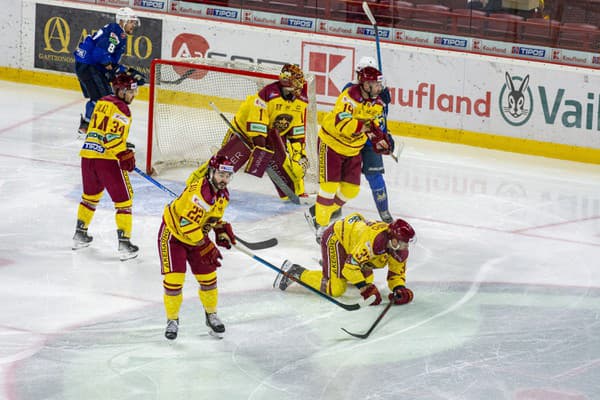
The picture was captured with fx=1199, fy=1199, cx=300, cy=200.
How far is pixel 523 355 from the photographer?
19.9ft

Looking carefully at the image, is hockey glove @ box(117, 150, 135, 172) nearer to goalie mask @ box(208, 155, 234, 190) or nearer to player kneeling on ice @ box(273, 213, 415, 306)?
player kneeling on ice @ box(273, 213, 415, 306)

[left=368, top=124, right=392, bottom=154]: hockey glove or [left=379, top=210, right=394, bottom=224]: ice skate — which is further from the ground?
[left=368, top=124, right=392, bottom=154]: hockey glove

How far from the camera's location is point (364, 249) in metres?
6.27

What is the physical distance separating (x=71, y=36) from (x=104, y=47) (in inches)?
85.9

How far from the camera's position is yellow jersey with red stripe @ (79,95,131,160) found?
6.96m

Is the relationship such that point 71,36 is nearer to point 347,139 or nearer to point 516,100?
→ point 516,100

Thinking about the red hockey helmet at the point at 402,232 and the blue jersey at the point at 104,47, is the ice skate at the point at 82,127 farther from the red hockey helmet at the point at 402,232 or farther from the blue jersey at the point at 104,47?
the red hockey helmet at the point at 402,232

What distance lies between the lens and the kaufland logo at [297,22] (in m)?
11.0

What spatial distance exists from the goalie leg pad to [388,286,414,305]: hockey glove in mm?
1945

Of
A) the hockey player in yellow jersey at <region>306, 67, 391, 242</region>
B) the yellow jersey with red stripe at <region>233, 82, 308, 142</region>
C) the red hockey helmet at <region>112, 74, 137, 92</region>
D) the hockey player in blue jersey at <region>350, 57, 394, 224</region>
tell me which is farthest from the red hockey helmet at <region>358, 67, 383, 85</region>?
the red hockey helmet at <region>112, 74, 137, 92</region>

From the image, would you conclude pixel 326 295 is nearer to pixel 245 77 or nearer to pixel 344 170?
pixel 344 170

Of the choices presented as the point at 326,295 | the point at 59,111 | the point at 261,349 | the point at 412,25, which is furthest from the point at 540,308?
the point at 59,111

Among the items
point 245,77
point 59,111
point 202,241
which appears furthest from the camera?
point 59,111

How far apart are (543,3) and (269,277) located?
4386 mm
